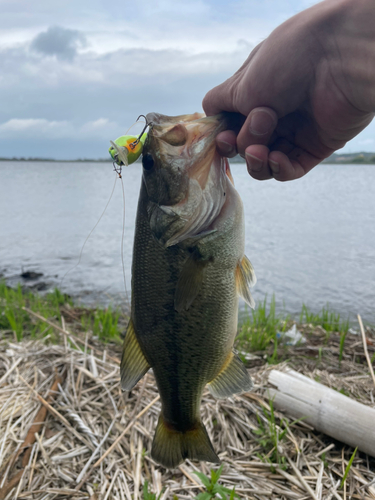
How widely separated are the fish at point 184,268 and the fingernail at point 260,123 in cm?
19

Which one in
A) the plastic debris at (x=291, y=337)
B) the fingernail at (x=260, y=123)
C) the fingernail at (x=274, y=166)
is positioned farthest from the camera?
the plastic debris at (x=291, y=337)

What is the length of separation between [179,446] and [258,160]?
189 centimetres

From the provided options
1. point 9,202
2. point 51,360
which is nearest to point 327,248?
point 51,360

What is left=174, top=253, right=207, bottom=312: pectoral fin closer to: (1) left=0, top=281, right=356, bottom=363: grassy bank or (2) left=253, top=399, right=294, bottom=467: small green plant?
(2) left=253, top=399, right=294, bottom=467: small green plant

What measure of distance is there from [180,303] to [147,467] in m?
1.74

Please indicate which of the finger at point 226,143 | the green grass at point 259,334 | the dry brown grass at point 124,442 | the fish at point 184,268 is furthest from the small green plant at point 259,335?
the finger at point 226,143

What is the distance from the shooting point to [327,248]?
580 inches

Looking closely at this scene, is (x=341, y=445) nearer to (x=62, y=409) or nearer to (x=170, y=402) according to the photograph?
(x=170, y=402)

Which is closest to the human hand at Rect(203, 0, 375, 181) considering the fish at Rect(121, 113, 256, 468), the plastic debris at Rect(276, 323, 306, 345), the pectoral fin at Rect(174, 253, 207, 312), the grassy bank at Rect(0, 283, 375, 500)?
the fish at Rect(121, 113, 256, 468)

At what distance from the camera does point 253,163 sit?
7.82 feet

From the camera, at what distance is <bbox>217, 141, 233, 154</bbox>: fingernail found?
7.28ft

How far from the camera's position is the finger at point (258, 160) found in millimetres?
2319

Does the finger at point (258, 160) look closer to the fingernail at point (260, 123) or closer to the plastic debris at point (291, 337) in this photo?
the fingernail at point (260, 123)

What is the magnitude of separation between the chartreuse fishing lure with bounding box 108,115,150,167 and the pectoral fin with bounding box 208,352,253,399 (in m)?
1.40
